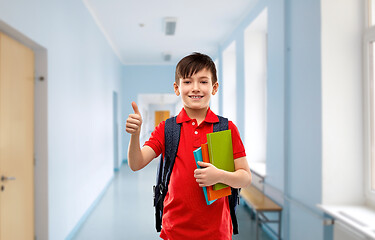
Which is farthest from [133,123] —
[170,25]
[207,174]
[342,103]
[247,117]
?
[170,25]

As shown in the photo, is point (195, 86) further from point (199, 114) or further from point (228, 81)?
point (228, 81)

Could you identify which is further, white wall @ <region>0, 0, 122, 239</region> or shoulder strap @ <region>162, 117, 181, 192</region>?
white wall @ <region>0, 0, 122, 239</region>

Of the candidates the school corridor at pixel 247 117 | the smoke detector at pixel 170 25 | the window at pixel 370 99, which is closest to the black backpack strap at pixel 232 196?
the school corridor at pixel 247 117

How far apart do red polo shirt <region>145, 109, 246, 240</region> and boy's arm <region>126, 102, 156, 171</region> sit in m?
0.04

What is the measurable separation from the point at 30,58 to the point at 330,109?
2.45 m

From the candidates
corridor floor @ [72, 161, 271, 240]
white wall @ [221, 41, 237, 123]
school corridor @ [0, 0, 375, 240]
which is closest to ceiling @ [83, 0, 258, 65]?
school corridor @ [0, 0, 375, 240]

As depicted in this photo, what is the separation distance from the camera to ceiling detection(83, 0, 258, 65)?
3951mm

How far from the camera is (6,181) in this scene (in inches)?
77.1

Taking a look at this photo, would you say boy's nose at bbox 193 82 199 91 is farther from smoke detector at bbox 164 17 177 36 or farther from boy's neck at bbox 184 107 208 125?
smoke detector at bbox 164 17 177 36

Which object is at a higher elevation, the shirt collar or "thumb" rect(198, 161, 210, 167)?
the shirt collar

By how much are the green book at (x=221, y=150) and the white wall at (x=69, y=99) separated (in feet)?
5.38

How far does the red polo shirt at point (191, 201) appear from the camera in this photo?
952mm

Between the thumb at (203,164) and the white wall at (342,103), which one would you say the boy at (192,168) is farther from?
the white wall at (342,103)

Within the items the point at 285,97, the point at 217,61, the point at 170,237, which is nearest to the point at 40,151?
the point at 170,237
